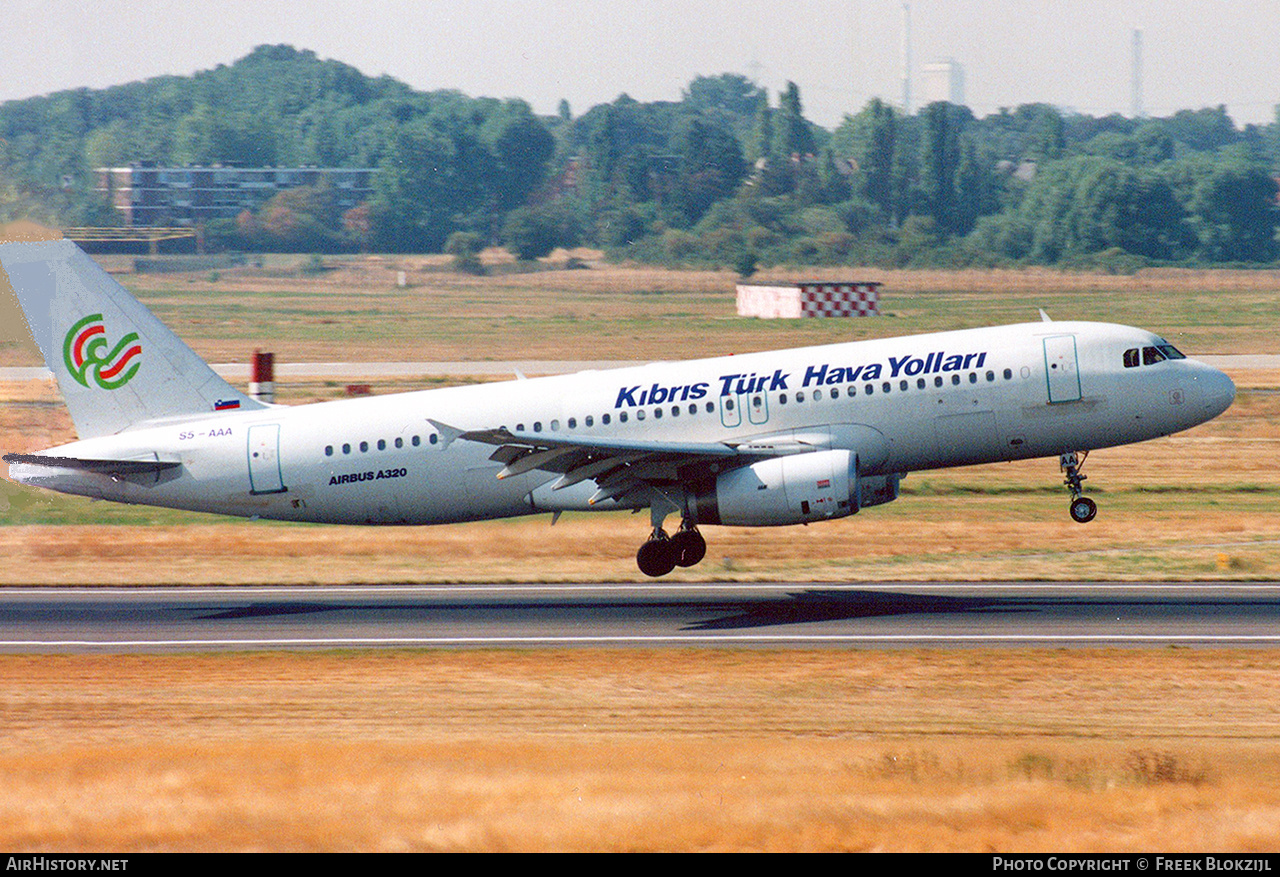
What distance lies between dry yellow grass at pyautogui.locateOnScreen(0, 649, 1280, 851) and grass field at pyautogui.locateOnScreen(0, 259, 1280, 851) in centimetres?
6

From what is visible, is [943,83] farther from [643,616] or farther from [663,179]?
[643,616]

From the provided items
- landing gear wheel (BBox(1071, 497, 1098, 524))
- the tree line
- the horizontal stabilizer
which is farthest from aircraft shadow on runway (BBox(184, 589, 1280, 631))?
the tree line

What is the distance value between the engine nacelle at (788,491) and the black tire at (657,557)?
1997 mm

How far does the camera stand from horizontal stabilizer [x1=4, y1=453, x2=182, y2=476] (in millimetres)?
30391

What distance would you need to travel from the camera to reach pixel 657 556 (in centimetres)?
3117

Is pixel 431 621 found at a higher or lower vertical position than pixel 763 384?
lower

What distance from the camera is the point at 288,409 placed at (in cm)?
3216

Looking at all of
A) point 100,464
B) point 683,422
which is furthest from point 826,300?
point 100,464

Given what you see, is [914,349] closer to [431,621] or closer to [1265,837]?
[431,621]

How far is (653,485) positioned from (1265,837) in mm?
15523

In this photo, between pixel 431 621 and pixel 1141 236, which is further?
pixel 1141 236

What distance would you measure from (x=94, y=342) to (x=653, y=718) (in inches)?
648

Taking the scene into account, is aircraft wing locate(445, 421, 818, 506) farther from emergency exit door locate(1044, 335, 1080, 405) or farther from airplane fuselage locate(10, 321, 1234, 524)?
emergency exit door locate(1044, 335, 1080, 405)

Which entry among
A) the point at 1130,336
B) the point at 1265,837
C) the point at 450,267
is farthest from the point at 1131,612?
the point at 450,267
